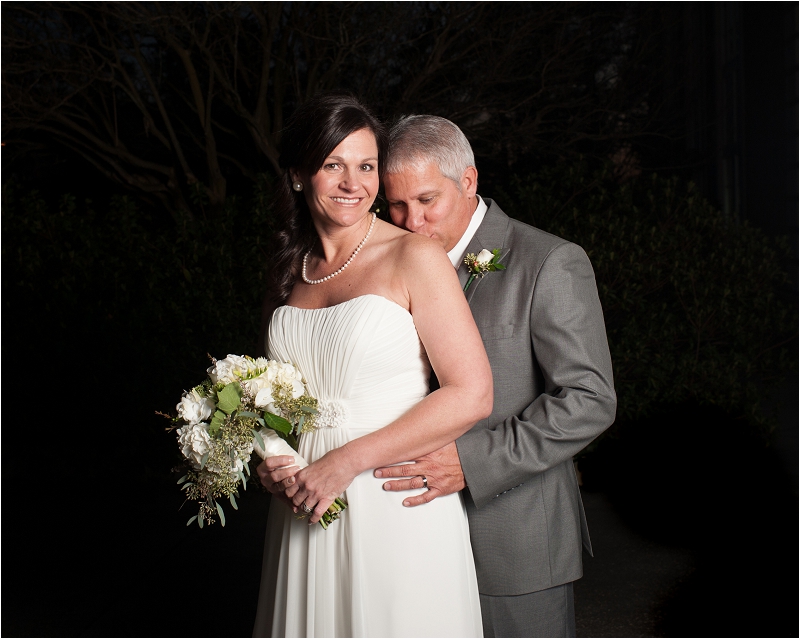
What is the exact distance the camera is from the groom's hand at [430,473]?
7.42 feet

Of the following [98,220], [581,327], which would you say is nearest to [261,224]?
[98,220]

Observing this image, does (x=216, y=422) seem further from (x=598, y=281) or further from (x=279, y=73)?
(x=279, y=73)

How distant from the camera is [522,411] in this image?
Answer: 242 cm

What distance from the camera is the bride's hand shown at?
2.17 meters

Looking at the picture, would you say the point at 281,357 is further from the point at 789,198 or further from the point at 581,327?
the point at 789,198

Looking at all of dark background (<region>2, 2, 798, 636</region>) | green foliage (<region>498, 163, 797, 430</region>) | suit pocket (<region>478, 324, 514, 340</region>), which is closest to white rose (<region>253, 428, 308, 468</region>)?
suit pocket (<region>478, 324, 514, 340</region>)

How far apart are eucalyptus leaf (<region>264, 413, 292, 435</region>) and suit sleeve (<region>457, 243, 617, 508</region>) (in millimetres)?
517

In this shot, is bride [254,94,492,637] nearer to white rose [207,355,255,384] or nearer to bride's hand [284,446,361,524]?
bride's hand [284,446,361,524]

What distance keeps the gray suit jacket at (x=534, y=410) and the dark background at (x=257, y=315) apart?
214 centimetres

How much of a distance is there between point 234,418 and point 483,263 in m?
0.92

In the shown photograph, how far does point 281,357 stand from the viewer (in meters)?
2.48

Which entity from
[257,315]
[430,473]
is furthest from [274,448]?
[257,315]

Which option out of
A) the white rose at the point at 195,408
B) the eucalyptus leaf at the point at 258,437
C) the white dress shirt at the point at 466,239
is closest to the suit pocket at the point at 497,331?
the white dress shirt at the point at 466,239

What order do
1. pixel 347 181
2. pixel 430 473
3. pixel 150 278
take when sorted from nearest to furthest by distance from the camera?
pixel 430 473 < pixel 347 181 < pixel 150 278
